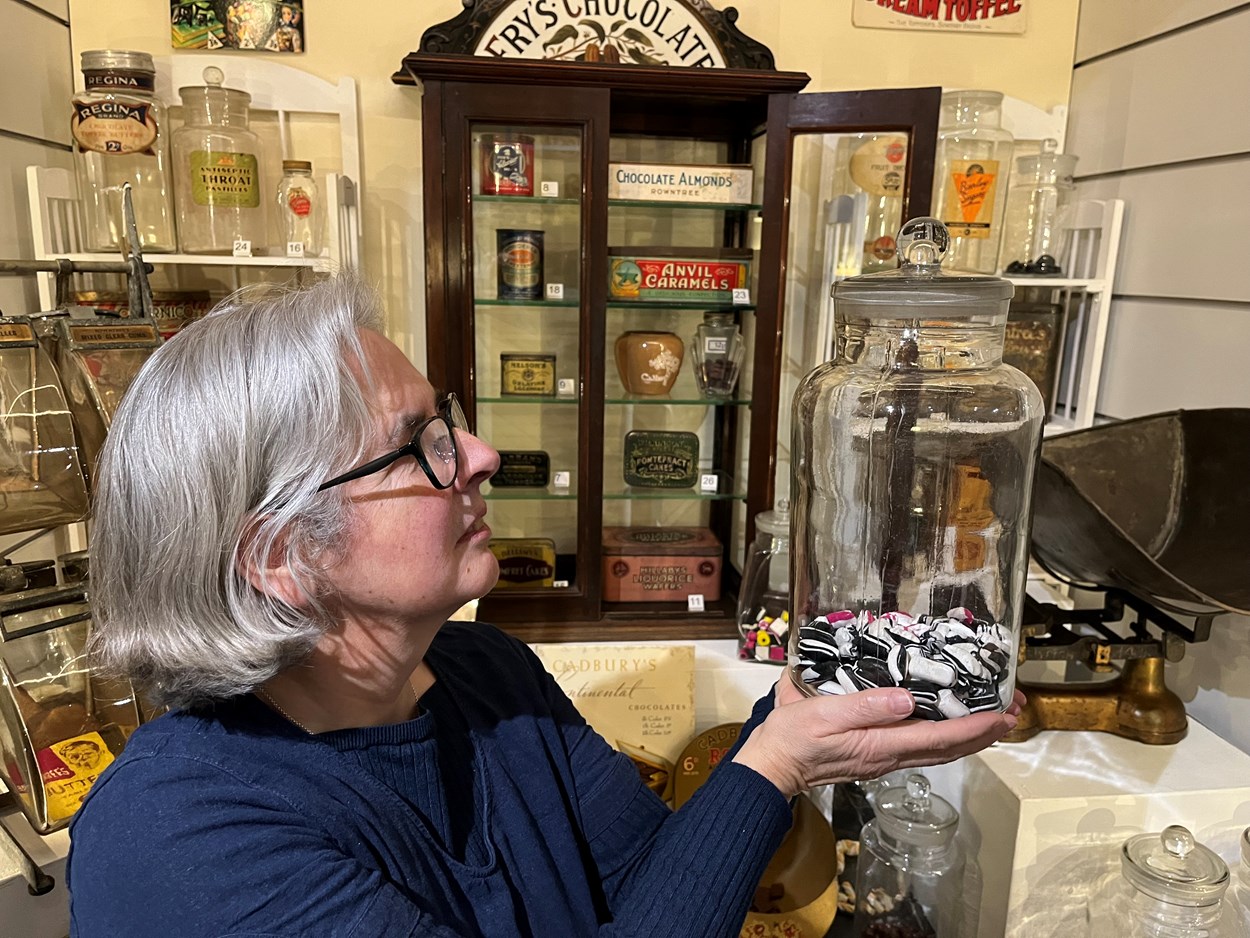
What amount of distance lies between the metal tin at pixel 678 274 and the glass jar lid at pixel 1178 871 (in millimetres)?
1176

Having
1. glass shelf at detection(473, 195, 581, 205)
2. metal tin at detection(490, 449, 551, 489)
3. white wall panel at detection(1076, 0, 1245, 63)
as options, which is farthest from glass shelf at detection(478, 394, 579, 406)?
white wall panel at detection(1076, 0, 1245, 63)

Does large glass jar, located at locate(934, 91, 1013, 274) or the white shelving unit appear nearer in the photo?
the white shelving unit

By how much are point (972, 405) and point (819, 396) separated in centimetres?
16

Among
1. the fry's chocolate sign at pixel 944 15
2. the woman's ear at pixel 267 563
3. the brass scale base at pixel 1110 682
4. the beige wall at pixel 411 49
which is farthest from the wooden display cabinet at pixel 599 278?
the woman's ear at pixel 267 563

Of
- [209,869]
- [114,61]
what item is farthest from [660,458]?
[209,869]

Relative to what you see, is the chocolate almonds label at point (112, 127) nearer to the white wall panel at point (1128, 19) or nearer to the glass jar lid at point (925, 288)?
the glass jar lid at point (925, 288)

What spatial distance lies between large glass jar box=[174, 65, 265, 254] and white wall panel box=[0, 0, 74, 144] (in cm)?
24

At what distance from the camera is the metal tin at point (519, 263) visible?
1781 mm

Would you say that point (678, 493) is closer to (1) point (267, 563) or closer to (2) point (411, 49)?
(2) point (411, 49)

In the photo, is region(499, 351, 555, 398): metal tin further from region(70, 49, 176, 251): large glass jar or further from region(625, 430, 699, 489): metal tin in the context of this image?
region(70, 49, 176, 251): large glass jar

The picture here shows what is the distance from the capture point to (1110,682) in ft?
4.59

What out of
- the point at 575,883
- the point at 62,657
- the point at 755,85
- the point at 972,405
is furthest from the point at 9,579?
the point at 755,85

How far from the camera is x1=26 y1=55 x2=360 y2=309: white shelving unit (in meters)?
1.66

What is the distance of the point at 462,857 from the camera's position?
0.88 meters
